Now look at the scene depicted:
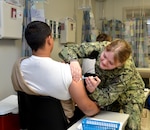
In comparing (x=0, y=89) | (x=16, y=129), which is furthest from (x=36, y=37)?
(x=0, y=89)

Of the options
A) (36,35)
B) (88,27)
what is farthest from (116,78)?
(88,27)

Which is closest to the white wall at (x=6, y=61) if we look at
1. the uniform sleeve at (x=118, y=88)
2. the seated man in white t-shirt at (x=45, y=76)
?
the seated man in white t-shirt at (x=45, y=76)

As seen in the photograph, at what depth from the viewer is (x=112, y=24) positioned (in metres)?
4.91

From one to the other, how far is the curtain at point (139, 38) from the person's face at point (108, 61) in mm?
3164

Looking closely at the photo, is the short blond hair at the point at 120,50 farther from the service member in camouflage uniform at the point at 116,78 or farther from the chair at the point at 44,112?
the chair at the point at 44,112

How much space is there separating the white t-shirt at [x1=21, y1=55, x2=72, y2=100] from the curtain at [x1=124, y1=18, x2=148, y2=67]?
335 cm

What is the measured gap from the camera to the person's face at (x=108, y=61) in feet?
5.07

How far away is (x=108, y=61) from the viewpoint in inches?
61.6

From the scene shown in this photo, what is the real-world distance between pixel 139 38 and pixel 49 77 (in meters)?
3.49

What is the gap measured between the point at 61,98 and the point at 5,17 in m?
1.14

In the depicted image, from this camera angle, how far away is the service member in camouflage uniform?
1.55 m

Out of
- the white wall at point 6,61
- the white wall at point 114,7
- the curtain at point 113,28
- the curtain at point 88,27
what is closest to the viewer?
the white wall at point 6,61

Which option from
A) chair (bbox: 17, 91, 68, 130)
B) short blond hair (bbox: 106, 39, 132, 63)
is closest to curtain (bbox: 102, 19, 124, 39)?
short blond hair (bbox: 106, 39, 132, 63)

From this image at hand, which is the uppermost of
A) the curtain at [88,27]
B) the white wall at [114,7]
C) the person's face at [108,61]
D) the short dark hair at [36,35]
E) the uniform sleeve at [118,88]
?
the white wall at [114,7]
